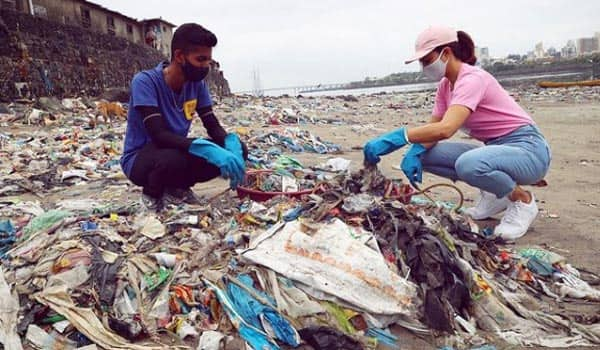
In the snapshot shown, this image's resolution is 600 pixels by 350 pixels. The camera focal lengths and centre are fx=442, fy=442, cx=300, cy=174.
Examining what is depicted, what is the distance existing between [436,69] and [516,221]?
111cm

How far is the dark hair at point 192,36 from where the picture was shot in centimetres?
278

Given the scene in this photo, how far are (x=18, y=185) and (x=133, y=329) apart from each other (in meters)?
3.48

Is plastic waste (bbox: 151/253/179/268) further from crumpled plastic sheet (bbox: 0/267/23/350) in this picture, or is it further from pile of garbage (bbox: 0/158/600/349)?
crumpled plastic sheet (bbox: 0/267/23/350)

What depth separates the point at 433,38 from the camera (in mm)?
2760

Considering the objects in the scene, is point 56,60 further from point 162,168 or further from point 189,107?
point 162,168

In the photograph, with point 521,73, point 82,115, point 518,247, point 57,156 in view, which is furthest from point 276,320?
point 521,73

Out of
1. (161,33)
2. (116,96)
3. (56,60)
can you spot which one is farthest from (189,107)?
(161,33)

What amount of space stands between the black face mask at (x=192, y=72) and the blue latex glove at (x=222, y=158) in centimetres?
44

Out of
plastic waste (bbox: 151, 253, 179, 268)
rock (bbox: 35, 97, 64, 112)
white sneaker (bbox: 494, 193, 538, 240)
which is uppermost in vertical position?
rock (bbox: 35, 97, 64, 112)

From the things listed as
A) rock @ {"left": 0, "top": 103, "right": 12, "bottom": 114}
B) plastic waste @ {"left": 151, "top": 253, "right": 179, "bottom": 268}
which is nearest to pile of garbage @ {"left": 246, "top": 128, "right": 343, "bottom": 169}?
plastic waste @ {"left": 151, "top": 253, "right": 179, "bottom": 268}

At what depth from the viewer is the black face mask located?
2.93 m

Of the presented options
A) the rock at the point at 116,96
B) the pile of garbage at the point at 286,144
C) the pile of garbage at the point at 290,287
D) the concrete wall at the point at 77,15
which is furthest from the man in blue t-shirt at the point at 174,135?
the concrete wall at the point at 77,15

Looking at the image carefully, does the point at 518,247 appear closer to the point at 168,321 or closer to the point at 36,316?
the point at 168,321

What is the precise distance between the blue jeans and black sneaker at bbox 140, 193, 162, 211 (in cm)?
206
